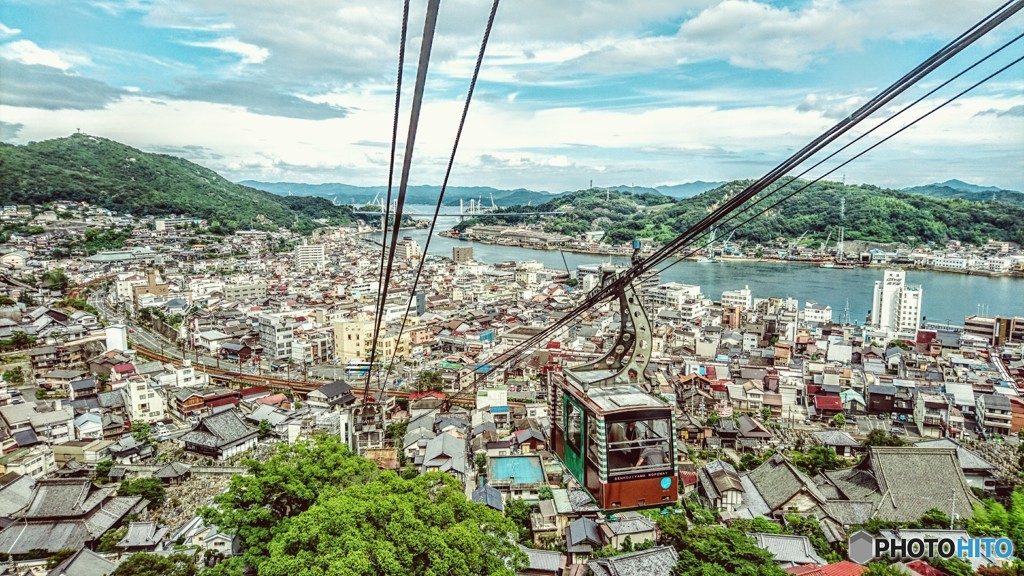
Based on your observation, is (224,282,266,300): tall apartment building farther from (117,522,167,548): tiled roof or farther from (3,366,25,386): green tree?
(117,522,167,548): tiled roof

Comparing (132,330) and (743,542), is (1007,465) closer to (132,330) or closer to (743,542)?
(743,542)

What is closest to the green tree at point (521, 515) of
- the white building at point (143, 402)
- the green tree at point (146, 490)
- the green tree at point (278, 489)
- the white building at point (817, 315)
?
the green tree at point (278, 489)

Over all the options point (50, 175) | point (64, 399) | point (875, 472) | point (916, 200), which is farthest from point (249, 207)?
point (916, 200)

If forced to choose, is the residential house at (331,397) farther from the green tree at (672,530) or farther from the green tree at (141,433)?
the green tree at (672,530)

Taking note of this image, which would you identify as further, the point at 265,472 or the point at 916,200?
the point at 916,200

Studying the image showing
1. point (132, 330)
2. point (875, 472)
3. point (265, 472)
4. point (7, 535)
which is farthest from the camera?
point (132, 330)

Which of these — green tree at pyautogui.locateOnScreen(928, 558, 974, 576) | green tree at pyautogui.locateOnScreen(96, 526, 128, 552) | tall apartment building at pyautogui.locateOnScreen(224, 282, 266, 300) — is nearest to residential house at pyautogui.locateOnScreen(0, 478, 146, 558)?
green tree at pyautogui.locateOnScreen(96, 526, 128, 552)
